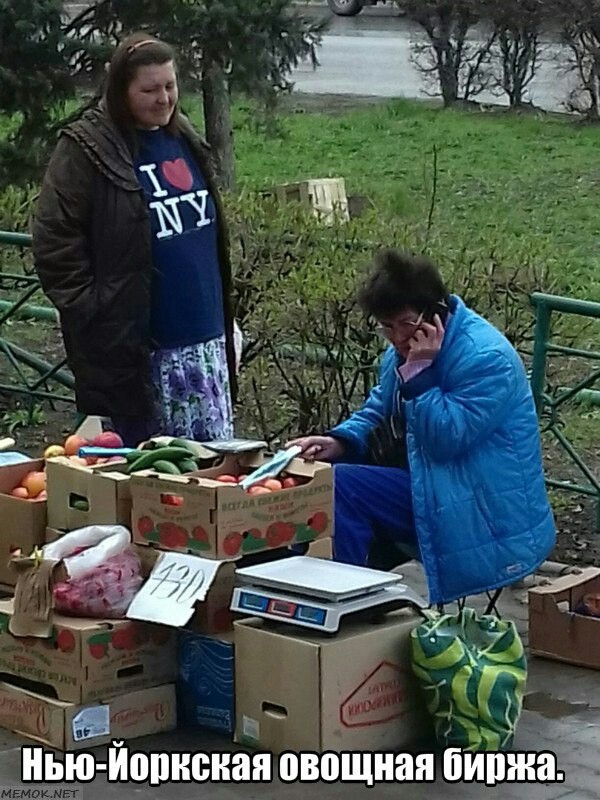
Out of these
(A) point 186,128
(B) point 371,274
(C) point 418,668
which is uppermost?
(A) point 186,128

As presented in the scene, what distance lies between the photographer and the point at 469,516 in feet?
15.0

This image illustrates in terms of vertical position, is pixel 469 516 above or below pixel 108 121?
below

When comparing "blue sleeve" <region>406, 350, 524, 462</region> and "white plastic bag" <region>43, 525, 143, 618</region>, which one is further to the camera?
"blue sleeve" <region>406, 350, 524, 462</region>

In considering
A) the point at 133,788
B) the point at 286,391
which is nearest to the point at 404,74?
the point at 286,391

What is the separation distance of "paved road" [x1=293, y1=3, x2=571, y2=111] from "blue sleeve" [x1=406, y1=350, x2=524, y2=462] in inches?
460

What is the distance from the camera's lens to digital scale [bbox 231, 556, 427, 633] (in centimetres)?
411

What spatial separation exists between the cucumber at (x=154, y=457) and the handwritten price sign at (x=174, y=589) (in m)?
0.29

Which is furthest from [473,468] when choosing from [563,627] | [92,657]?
[92,657]

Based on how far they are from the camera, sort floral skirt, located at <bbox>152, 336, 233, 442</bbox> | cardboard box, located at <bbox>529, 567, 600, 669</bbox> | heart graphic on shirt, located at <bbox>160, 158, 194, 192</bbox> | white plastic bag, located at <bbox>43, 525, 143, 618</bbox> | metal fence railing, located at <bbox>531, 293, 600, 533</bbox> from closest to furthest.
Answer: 1. white plastic bag, located at <bbox>43, 525, 143, 618</bbox>
2. cardboard box, located at <bbox>529, 567, 600, 669</bbox>
3. heart graphic on shirt, located at <bbox>160, 158, 194, 192</bbox>
4. floral skirt, located at <bbox>152, 336, 233, 442</bbox>
5. metal fence railing, located at <bbox>531, 293, 600, 533</bbox>

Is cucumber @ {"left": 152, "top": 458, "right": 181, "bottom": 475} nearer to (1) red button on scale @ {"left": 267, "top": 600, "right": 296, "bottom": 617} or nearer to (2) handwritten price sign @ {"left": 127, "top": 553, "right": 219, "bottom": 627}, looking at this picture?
(2) handwritten price sign @ {"left": 127, "top": 553, "right": 219, "bottom": 627}

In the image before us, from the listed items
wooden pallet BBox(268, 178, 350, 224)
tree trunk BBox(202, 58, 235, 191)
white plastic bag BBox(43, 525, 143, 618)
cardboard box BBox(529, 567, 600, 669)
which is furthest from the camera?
tree trunk BBox(202, 58, 235, 191)

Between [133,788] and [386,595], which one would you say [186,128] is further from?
[133,788]

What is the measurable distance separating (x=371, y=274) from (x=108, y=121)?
3.36 feet

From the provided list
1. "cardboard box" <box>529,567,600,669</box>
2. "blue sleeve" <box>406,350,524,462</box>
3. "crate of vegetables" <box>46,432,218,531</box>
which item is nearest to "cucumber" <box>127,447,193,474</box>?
"crate of vegetables" <box>46,432,218,531</box>
